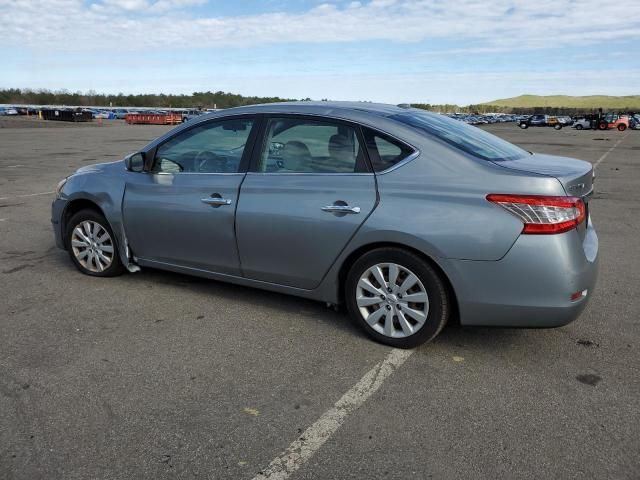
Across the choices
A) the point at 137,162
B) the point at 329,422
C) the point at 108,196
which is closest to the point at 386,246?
the point at 329,422

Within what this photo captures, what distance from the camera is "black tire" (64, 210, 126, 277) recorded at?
5293mm

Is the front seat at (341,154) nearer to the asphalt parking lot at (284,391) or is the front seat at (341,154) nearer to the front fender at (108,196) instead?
the asphalt parking lot at (284,391)

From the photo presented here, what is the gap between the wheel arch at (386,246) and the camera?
375 centimetres

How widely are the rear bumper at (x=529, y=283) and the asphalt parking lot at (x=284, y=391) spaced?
37 centimetres

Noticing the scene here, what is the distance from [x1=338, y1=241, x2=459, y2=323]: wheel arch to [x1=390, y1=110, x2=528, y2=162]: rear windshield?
760 millimetres

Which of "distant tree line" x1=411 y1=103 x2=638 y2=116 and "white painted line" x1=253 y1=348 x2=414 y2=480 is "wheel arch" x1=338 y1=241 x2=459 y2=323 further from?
"distant tree line" x1=411 y1=103 x2=638 y2=116

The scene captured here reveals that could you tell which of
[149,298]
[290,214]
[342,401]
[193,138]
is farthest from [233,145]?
[342,401]

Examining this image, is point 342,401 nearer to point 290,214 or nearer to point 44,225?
point 290,214

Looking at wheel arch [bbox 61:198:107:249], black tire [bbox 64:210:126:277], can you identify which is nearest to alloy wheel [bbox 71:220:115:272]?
black tire [bbox 64:210:126:277]

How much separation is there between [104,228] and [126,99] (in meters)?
141

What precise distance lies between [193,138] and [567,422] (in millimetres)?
3508

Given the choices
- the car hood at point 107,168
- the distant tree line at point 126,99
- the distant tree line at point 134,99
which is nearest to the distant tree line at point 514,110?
the distant tree line at point 134,99

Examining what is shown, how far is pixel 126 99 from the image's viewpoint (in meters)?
136

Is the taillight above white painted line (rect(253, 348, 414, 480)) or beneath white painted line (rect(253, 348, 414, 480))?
above
